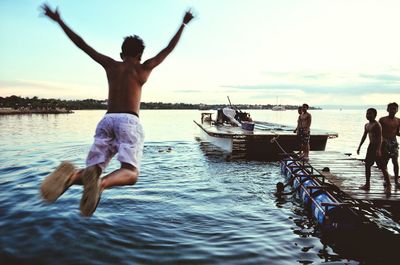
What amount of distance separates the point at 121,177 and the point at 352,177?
9.02 metres

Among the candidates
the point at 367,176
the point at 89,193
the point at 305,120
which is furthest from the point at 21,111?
the point at 89,193

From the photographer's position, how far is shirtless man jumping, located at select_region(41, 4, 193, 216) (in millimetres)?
4051

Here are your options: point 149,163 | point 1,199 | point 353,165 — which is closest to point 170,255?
point 1,199

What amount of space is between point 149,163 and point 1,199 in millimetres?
9040

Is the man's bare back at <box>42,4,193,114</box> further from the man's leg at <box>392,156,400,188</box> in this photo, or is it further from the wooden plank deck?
the man's leg at <box>392,156,400,188</box>

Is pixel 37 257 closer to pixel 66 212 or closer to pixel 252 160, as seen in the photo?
pixel 66 212

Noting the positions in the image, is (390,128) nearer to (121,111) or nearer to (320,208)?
(320,208)

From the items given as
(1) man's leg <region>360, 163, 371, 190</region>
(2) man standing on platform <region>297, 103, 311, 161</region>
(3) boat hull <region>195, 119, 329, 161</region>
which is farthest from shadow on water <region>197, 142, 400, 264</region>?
(3) boat hull <region>195, 119, 329, 161</region>

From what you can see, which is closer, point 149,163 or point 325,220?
point 325,220

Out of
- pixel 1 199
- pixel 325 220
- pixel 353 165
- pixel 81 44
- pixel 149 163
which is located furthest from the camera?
pixel 149 163

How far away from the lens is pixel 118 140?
426 cm

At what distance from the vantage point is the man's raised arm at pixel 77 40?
4.24 meters

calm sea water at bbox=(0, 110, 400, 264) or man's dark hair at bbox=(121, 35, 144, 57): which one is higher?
man's dark hair at bbox=(121, 35, 144, 57)

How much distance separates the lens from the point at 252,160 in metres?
20.6
